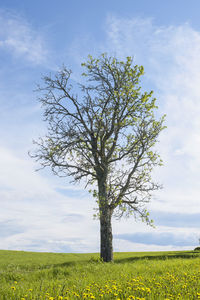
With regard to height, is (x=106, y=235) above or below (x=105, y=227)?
below

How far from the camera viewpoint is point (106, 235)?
1908 cm

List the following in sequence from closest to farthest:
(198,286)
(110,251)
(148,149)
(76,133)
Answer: (198,286), (110,251), (76,133), (148,149)

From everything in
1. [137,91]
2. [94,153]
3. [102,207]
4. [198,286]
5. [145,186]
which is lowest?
[198,286]

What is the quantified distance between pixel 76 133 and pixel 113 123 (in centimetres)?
301

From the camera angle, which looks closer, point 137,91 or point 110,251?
point 110,251

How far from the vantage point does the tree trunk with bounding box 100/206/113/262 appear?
18.8 metres

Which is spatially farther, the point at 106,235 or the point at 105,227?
the point at 105,227

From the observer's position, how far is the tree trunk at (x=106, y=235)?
61.8 ft

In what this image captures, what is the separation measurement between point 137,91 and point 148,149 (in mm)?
4739

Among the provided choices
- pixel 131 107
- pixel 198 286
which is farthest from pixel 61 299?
pixel 131 107

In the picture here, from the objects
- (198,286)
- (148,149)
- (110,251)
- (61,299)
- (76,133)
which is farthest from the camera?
(148,149)

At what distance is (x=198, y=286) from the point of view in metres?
7.92

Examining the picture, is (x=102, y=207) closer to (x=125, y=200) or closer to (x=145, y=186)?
(x=125, y=200)

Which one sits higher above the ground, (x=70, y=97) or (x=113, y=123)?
(x=70, y=97)
